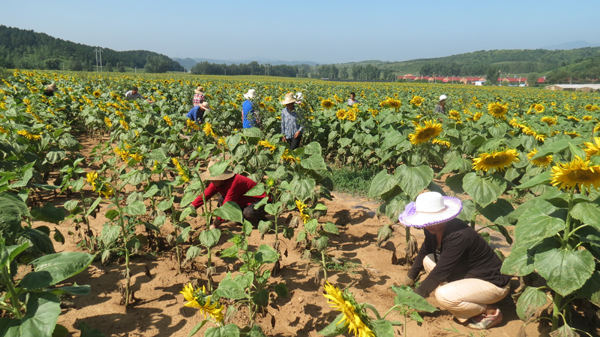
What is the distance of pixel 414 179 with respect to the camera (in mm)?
2875

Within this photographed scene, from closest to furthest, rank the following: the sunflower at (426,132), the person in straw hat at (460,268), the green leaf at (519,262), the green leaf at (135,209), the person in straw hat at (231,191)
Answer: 1. the green leaf at (519,262)
2. the person in straw hat at (460,268)
3. the green leaf at (135,209)
4. the sunflower at (426,132)
5. the person in straw hat at (231,191)

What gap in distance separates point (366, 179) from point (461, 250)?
4.11 metres

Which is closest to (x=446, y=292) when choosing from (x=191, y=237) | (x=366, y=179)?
(x=191, y=237)

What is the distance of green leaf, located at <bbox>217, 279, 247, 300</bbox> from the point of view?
1961mm

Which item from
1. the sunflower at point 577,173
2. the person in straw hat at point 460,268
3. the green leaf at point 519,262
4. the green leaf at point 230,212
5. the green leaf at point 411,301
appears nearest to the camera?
the green leaf at point 411,301

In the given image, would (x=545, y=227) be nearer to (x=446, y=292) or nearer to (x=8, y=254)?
(x=446, y=292)

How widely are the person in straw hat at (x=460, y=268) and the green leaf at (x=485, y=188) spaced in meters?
0.13

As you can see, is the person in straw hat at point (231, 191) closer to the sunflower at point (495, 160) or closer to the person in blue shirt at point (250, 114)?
the sunflower at point (495, 160)

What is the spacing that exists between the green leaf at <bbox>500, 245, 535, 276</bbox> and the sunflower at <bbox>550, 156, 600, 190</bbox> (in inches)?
24.3

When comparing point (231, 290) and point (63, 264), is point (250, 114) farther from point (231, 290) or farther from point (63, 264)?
point (63, 264)

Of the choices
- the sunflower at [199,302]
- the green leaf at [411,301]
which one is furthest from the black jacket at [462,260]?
the sunflower at [199,302]

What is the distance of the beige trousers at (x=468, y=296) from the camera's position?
266 cm

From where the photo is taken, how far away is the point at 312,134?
7840 millimetres

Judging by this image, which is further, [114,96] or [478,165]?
[114,96]
